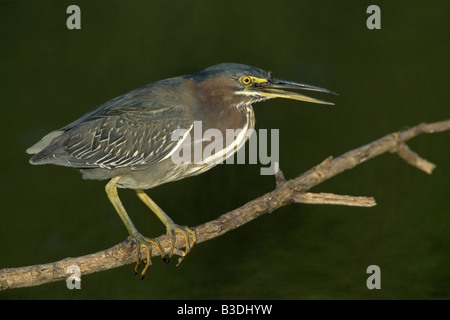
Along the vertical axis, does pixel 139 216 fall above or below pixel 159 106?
below

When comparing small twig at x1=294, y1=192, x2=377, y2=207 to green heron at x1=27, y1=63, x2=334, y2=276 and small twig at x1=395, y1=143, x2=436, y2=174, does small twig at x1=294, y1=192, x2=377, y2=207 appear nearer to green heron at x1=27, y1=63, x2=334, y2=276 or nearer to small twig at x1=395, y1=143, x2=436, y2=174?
green heron at x1=27, y1=63, x2=334, y2=276

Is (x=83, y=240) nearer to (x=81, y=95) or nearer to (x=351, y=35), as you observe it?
(x=81, y=95)

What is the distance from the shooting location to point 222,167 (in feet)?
16.1

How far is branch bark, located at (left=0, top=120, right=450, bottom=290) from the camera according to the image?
278 cm

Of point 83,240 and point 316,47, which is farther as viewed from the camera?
point 316,47

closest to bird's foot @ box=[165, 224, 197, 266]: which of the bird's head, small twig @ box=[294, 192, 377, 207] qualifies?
small twig @ box=[294, 192, 377, 207]

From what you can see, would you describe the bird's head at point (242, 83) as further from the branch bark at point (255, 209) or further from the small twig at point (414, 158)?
the small twig at point (414, 158)

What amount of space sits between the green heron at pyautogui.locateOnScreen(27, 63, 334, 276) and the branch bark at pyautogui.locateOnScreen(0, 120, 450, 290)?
4.2 inches

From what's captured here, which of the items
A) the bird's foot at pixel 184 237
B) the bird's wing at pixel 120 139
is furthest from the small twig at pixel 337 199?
the bird's wing at pixel 120 139

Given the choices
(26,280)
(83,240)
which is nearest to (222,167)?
(83,240)

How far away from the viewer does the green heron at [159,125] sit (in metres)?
3.08

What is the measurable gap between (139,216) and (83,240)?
398mm

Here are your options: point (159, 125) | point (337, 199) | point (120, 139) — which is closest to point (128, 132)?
point (120, 139)

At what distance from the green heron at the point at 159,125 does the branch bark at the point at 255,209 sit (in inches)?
4.2
